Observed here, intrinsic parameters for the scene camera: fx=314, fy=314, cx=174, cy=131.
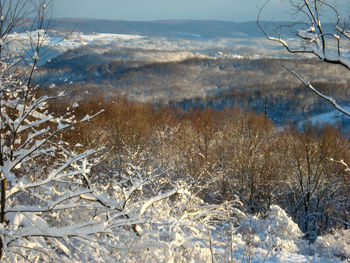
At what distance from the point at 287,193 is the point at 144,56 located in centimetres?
10621

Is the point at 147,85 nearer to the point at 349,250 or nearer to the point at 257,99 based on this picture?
the point at 257,99

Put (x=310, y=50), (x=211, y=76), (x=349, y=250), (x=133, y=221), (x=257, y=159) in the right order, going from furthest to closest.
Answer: (x=211, y=76)
(x=257, y=159)
(x=349, y=250)
(x=310, y=50)
(x=133, y=221)

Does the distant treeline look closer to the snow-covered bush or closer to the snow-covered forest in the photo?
the snow-covered forest

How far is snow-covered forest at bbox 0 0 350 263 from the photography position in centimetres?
330

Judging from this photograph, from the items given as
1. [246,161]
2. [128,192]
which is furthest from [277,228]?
[246,161]

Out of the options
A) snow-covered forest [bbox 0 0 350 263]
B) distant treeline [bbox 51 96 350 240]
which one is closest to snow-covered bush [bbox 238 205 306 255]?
snow-covered forest [bbox 0 0 350 263]

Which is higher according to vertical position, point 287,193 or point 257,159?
point 257,159

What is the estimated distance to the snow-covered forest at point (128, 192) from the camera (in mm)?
3301

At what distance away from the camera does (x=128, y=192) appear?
429cm

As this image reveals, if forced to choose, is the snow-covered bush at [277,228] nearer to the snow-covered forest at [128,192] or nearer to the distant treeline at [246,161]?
the snow-covered forest at [128,192]

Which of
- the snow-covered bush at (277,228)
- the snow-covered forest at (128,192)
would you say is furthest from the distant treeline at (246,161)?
the snow-covered bush at (277,228)

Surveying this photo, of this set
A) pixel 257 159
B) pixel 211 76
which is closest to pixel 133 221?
pixel 257 159

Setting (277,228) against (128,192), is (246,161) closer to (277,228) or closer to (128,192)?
(277,228)

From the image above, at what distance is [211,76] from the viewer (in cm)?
10875
